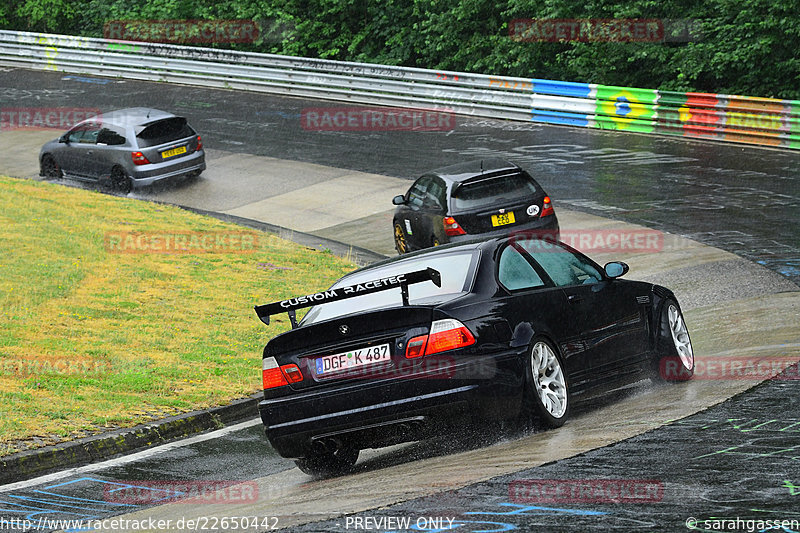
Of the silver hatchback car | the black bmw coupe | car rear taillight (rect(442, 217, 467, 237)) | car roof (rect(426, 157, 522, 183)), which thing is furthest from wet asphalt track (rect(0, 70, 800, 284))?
the black bmw coupe

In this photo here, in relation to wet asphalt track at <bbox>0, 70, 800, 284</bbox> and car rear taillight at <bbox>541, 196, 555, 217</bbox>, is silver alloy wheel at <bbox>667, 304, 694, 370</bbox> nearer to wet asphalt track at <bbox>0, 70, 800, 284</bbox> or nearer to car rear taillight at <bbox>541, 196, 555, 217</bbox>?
wet asphalt track at <bbox>0, 70, 800, 284</bbox>

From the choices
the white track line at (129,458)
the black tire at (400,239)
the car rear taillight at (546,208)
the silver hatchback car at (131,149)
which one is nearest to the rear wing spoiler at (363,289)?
the white track line at (129,458)

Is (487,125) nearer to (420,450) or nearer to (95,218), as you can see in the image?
(95,218)

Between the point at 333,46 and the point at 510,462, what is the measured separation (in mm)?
34267

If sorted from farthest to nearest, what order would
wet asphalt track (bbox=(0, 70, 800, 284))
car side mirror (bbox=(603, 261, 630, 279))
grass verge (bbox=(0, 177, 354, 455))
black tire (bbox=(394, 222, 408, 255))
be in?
1. wet asphalt track (bbox=(0, 70, 800, 284))
2. black tire (bbox=(394, 222, 408, 255))
3. grass verge (bbox=(0, 177, 354, 455))
4. car side mirror (bbox=(603, 261, 630, 279))

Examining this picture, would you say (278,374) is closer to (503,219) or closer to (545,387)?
(545,387)

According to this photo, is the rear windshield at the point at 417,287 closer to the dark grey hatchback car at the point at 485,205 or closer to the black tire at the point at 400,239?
the dark grey hatchback car at the point at 485,205

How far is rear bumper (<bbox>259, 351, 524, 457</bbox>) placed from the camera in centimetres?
741

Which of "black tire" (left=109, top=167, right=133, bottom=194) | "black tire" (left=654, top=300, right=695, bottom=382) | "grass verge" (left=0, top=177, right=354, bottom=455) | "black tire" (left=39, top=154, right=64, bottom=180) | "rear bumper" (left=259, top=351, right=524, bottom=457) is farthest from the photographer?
"black tire" (left=39, top=154, right=64, bottom=180)

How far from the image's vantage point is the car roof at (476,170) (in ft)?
52.4

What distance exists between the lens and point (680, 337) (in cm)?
978

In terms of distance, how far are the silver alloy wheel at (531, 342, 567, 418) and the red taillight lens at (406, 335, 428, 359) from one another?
815 mm

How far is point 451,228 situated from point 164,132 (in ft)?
34.0

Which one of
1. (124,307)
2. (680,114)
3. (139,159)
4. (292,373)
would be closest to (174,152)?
(139,159)
